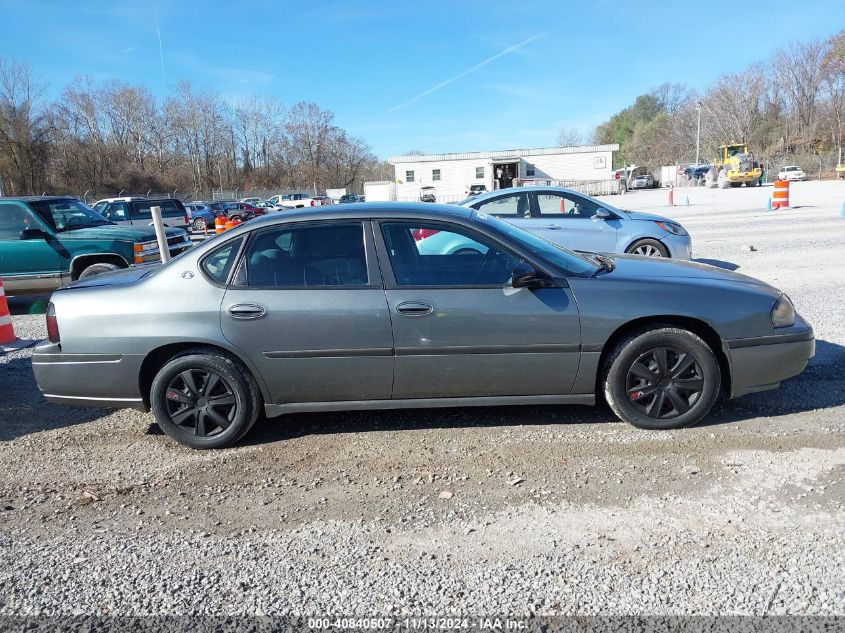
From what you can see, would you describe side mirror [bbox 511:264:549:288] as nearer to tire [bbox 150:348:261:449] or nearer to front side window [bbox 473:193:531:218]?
tire [bbox 150:348:261:449]

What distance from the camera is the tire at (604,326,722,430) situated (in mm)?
3852

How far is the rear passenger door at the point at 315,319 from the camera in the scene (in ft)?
12.6

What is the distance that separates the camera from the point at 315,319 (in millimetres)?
3844

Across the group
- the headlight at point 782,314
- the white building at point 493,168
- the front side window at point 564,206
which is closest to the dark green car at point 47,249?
the front side window at point 564,206

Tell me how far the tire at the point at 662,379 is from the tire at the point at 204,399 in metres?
2.43

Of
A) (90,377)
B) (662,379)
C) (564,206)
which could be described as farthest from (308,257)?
(564,206)

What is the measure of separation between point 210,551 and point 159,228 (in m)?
6.78

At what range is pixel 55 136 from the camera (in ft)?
179

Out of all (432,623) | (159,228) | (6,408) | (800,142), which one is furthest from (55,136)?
(800,142)

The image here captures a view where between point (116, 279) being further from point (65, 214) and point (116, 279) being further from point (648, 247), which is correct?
point (648, 247)

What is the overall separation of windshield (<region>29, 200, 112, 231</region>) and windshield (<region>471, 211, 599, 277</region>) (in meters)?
7.90

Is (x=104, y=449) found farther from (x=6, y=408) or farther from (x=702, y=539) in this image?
(x=702, y=539)

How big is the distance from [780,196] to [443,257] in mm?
20822

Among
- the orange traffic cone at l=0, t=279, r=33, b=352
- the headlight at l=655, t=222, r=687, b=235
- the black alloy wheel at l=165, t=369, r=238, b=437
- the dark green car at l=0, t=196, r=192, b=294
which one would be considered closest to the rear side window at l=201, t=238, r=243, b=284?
the black alloy wheel at l=165, t=369, r=238, b=437
